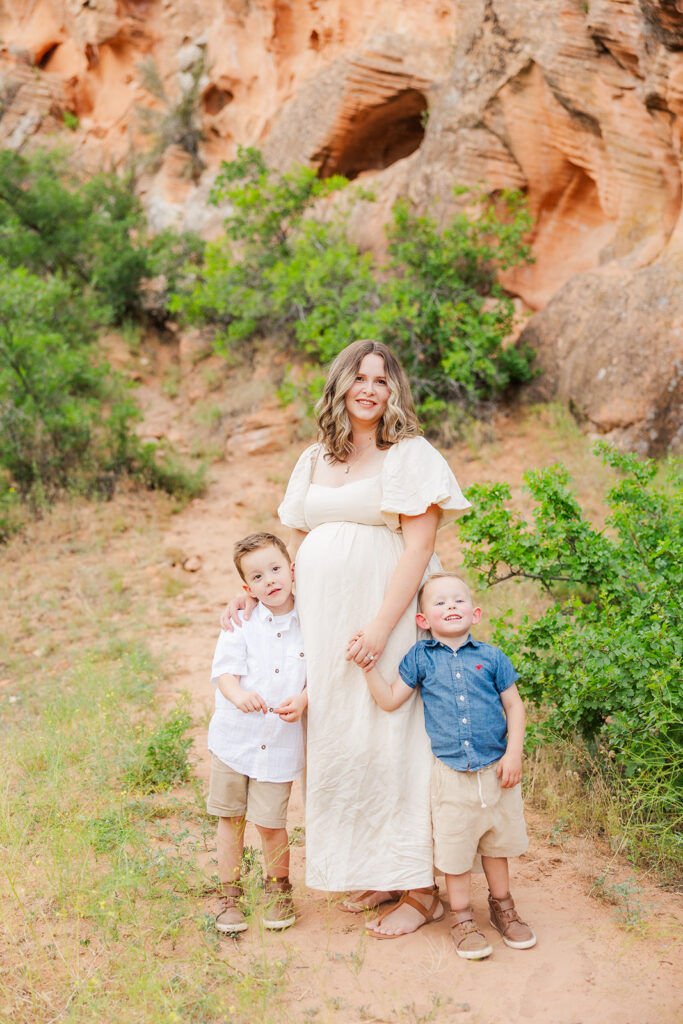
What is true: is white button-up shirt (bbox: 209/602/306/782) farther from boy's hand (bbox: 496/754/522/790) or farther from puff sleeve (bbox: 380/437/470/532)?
boy's hand (bbox: 496/754/522/790)

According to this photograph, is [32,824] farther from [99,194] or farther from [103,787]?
[99,194]

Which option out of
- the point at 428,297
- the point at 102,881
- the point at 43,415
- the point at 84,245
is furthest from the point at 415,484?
the point at 84,245

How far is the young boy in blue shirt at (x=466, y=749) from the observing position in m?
2.54

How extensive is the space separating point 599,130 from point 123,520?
19.0 ft

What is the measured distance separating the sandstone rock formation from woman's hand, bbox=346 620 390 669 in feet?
15.9

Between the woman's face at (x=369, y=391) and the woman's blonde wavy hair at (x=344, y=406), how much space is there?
14 mm

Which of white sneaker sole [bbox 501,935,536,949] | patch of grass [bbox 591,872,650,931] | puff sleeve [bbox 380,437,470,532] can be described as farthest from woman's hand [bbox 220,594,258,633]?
patch of grass [bbox 591,872,650,931]

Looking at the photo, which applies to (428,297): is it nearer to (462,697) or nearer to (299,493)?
(299,493)

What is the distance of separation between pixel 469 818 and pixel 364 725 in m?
0.43

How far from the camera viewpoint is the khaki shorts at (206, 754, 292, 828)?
2.73 metres

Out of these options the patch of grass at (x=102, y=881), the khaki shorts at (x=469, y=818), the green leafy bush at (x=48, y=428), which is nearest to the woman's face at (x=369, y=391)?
the khaki shorts at (x=469, y=818)

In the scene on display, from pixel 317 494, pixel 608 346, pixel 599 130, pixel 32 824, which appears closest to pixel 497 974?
pixel 317 494

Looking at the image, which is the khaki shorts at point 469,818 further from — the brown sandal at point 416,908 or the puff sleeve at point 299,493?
the puff sleeve at point 299,493

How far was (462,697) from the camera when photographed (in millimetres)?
2578
